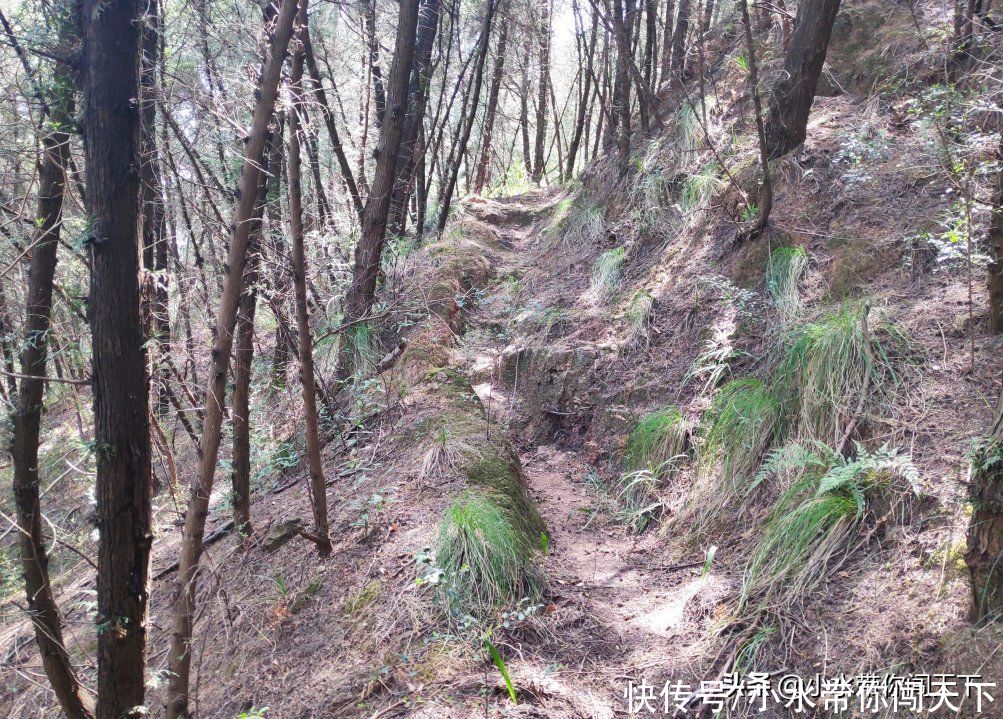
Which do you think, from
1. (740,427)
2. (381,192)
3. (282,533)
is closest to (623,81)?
(381,192)

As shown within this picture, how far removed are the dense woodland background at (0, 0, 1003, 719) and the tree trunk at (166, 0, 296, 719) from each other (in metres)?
0.02

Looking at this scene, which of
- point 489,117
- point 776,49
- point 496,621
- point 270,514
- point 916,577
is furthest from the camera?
point 489,117

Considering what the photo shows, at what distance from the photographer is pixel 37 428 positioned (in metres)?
3.47

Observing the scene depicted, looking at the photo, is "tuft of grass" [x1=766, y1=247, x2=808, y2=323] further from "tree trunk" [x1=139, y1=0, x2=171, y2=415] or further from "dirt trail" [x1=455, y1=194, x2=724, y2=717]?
"tree trunk" [x1=139, y1=0, x2=171, y2=415]

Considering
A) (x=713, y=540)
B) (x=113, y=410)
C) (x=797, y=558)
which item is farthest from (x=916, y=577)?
(x=113, y=410)

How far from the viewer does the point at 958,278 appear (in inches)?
141

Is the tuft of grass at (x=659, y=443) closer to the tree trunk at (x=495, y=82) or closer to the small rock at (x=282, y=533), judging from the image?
the small rock at (x=282, y=533)

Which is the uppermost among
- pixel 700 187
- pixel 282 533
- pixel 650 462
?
pixel 700 187

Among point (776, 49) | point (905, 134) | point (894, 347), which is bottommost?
point (894, 347)

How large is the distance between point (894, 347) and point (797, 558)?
1.38 meters

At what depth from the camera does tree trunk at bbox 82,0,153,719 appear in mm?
2729

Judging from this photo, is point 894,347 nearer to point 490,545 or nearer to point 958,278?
point 958,278

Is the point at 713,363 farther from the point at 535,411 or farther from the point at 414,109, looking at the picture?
the point at 414,109

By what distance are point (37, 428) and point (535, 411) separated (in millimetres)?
3506
